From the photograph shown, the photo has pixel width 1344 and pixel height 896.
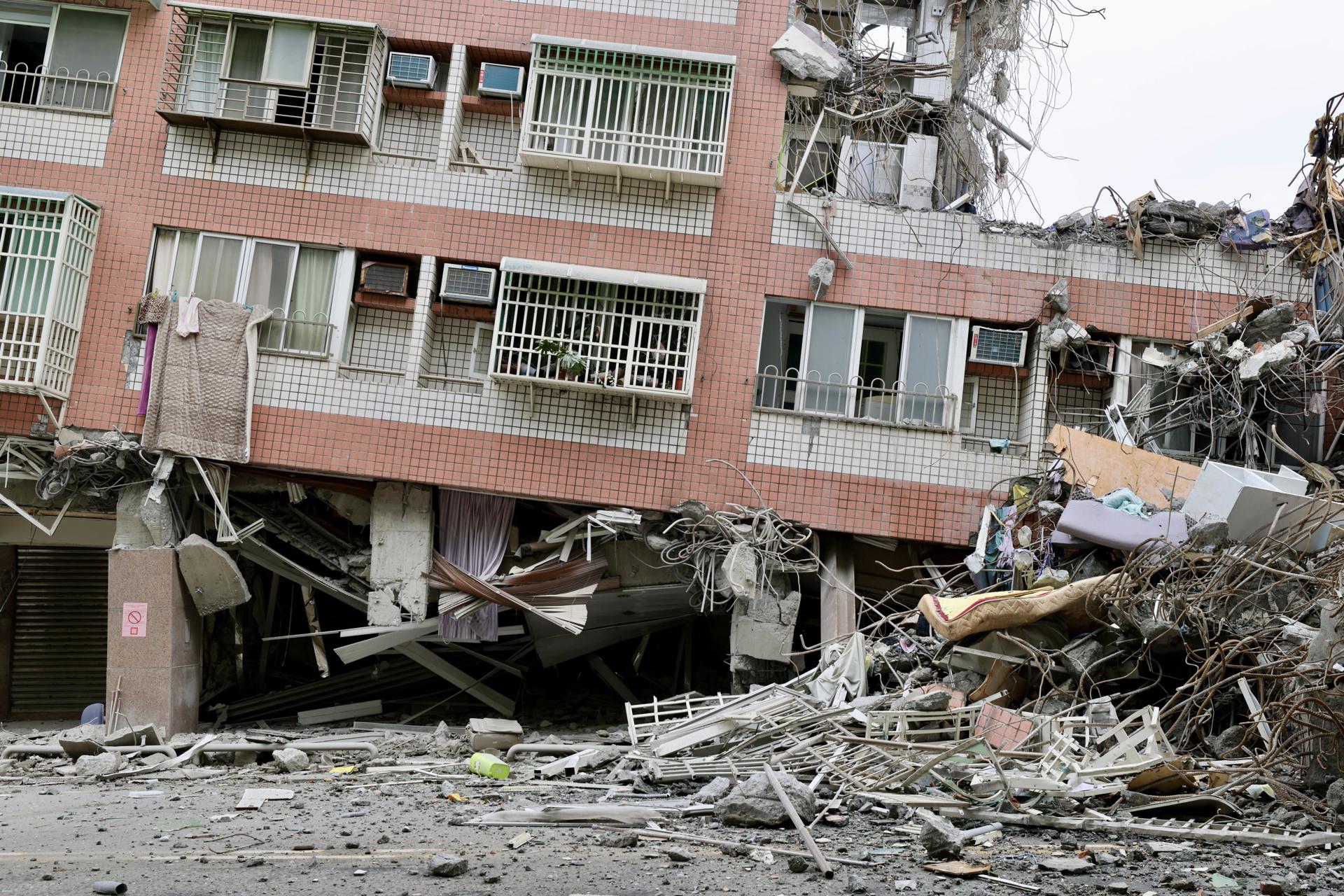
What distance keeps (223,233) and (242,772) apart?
18.2 ft

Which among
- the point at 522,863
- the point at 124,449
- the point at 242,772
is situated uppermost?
the point at 124,449

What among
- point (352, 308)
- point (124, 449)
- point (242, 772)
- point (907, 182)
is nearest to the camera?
point (242, 772)

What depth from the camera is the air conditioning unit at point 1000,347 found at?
1143 cm

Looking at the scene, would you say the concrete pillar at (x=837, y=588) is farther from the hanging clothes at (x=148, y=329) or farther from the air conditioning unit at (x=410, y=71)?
the hanging clothes at (x=148, y=329)

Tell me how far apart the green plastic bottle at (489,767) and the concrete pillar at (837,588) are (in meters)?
3.75

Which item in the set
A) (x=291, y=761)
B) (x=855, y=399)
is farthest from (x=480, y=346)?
(x=291, y=761)

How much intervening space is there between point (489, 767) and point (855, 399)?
5.40m

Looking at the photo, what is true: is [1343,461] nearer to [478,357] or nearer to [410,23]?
[478,357]

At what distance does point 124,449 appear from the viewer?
10.8 m

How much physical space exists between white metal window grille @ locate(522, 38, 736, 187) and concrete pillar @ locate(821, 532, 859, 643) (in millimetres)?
3890

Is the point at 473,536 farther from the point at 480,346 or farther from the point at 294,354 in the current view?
the point at 294,354

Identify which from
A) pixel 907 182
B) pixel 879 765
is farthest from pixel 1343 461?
pixel 879 765

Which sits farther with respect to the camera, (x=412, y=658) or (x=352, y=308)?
(x=412, y=658)

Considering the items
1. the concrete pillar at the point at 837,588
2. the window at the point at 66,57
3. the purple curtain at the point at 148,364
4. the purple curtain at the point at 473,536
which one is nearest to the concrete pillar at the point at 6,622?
the purple curtain at the point at 148,364
